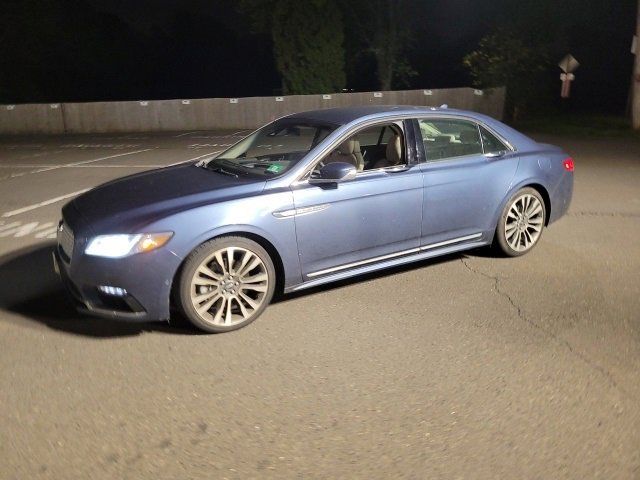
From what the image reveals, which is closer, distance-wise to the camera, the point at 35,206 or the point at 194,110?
the point at 35,206

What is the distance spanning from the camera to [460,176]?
211 inches

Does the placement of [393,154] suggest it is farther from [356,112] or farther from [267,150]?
[267,150]

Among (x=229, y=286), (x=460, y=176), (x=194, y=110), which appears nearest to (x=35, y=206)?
(x=229, y=286)

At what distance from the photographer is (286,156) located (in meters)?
5.36

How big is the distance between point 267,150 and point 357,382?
10.4 ft

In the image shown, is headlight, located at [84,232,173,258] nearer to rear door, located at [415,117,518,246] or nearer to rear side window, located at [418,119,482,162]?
rear door, located at [415,117,518,246]

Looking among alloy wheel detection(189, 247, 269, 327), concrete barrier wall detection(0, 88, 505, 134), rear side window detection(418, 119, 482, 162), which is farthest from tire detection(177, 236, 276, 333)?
concrete barrier wall detection(0, 88, 505, 134)

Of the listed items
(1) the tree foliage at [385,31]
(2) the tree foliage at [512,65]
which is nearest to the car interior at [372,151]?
(2) the tree foliage at [512,65]

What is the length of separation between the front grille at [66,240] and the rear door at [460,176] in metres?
2.77

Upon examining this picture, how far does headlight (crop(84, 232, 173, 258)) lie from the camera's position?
405 cm

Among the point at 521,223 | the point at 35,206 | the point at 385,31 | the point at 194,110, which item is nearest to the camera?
the point at 521,223

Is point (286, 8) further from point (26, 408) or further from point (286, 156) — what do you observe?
point (26, 408)

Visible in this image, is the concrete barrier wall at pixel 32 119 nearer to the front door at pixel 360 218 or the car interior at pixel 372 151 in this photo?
the car interior at pixel 372 151

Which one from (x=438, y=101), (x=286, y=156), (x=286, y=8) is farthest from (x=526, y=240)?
(x=286, y=8)
